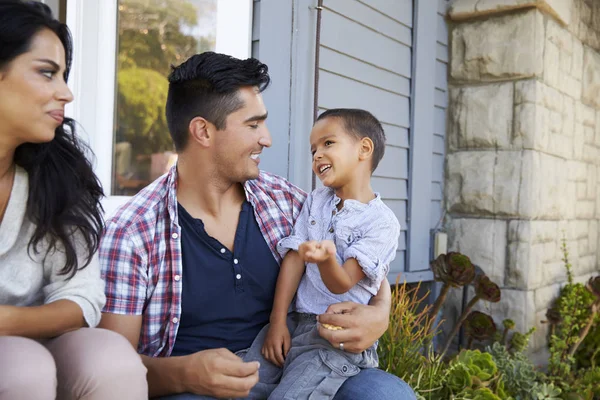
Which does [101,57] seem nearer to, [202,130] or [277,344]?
[202,130]

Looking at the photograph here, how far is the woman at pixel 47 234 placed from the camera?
1.31 m

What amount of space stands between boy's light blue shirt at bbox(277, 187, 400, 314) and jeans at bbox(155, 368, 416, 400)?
24 cm

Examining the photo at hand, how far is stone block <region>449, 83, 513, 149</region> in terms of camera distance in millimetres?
3691

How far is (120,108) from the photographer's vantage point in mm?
3064

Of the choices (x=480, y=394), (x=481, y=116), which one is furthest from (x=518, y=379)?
(x=481, y=116)

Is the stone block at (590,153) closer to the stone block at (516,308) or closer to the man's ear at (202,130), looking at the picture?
the stone block at (516,308)

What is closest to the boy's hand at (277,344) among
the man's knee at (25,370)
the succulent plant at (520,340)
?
the man's knee at (25,370)

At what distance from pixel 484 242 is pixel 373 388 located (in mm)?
2222

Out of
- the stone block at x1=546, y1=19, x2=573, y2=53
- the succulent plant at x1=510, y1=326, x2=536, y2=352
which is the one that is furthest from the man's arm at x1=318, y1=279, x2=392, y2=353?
the stone block at x1=546, y1=19, x2=573, y2=53

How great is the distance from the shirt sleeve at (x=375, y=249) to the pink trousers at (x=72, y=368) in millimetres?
701

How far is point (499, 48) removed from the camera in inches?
145

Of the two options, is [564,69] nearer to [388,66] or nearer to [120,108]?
[388,66]

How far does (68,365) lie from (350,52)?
2.23 metres

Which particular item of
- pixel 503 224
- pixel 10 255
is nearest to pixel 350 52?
pixel 503 224
